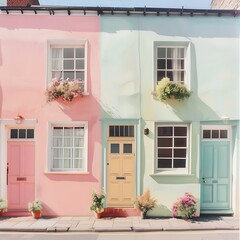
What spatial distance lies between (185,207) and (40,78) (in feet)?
22.6

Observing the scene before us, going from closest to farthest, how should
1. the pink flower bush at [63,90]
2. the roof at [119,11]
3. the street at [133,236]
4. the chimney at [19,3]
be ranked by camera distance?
1. the street at [133,236]
2. the pink flower bush at [63,90]
3. the roof at [119,11]
4. the chimney at [19,3]

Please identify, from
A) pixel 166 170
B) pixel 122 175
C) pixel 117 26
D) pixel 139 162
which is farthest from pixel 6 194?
pixel 117 26

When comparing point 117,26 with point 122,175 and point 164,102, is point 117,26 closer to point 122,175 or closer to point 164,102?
point 164,102

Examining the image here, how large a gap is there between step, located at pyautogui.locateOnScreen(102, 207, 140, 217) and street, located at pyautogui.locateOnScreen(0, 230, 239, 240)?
1.42 metres

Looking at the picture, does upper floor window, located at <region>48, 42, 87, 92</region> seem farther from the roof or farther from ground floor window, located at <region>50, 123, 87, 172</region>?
ground floor window, located at <region>50, 123, 87, 172</region>

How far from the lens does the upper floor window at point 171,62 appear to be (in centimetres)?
1065

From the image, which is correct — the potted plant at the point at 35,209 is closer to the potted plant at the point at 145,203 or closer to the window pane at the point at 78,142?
the window pane at the point at 78,142

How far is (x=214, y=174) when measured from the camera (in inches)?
420

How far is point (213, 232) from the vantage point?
890 cm

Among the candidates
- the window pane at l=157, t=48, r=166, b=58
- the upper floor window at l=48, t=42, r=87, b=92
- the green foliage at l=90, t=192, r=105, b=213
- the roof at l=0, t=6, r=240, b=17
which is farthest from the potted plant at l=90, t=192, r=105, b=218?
the roof at l=0, t=6, r=240, b=17

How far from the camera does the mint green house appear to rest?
1033cm

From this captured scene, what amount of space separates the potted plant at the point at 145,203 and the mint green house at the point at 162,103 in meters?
0.39

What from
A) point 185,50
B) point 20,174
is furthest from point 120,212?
point 185,50

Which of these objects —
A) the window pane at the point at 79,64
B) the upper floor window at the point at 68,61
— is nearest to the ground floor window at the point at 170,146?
the upper floor window at the point at 68,61
